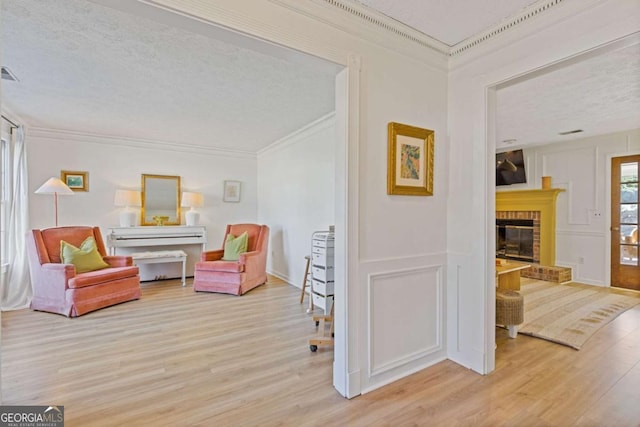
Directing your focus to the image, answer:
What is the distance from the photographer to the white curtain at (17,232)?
385 cm

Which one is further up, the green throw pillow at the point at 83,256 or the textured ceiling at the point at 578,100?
the textured ceiling at the point at 578,100

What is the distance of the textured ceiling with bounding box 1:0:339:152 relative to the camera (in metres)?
2.03

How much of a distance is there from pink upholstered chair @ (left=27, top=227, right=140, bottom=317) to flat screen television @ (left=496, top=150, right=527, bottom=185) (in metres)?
6.55

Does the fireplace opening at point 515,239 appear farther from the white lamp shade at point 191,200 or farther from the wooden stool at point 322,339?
the white lamp shade at point 191,200

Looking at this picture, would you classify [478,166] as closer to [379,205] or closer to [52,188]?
[379,205]

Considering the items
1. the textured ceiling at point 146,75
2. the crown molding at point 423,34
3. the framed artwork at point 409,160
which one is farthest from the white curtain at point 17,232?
the framed artwork at point 409,160

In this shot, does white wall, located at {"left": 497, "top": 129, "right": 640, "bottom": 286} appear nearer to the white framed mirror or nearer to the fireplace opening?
the fireplace opening

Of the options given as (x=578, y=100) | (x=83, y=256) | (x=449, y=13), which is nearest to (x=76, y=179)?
(x=83, y=256)

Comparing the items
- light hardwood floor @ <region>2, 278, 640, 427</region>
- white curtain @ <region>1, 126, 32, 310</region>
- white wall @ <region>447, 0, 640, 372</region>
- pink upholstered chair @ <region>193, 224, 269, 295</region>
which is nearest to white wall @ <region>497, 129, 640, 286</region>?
light hardwood floor @ <region>2, 278, 640, 427</region>

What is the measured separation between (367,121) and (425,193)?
732 mm

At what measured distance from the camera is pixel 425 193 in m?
2.41

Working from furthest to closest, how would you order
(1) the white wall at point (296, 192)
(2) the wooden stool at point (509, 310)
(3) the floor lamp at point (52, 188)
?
(1) the white wall at point (296, 192), (3) the floor lamp at point (52, 188), (2) the wooden stool at point (509, 310)

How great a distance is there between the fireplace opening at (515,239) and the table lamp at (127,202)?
6850 mm

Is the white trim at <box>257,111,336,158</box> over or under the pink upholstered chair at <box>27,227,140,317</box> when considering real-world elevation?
over
